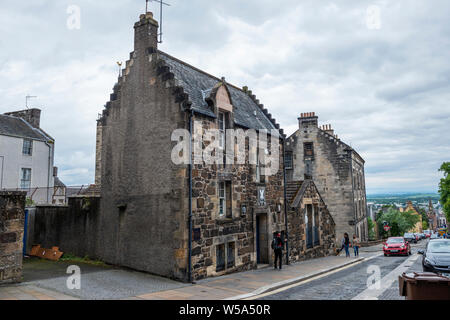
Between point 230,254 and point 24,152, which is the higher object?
point 24,152

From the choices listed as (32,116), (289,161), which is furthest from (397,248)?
(32,116)

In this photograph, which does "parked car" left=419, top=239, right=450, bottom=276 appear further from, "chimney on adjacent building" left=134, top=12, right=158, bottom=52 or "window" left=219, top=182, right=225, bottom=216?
"chimney on adjacent building" left=134, top=12, right=158, bottom=52

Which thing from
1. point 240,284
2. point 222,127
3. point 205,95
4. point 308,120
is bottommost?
point 240,284

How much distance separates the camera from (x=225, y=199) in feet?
48.1

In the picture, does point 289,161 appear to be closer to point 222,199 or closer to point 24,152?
point 222,199

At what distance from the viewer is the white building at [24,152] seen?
26.3 meters

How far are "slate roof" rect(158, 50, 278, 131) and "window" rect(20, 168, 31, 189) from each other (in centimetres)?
1986

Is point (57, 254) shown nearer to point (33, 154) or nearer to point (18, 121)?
point (33, 154)

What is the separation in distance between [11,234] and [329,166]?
96.2 ft

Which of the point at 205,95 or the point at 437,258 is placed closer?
the point at 437,258

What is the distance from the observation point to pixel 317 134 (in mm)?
34031

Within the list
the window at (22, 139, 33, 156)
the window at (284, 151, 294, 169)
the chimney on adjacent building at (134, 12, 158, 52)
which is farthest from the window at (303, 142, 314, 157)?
the window at (22, 139, 33, 156)

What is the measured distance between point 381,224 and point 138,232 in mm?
56600
